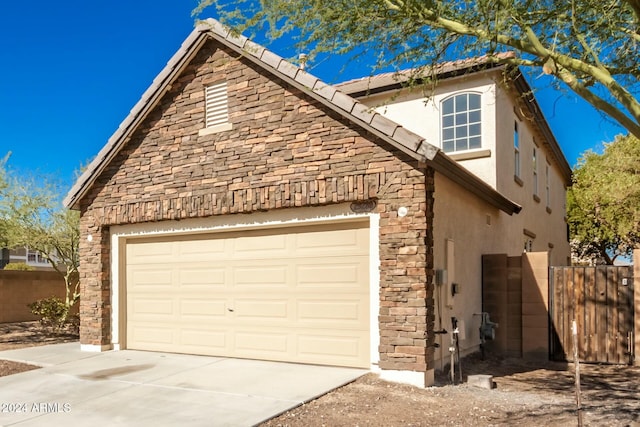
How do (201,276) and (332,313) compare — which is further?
(201,276)

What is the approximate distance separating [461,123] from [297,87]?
5.49 metres

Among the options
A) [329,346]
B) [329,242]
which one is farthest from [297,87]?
[329,346]

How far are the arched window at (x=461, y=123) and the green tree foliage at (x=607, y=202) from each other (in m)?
9.68

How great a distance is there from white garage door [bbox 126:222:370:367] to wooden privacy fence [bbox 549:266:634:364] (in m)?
4.37

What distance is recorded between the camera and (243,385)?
827cm

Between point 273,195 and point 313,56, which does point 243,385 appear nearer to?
point 273,195

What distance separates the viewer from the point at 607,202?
24.1m

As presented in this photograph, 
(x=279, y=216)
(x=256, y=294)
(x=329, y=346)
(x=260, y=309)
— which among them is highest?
(x=279, y=216)

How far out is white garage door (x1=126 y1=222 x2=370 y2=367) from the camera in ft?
30.6

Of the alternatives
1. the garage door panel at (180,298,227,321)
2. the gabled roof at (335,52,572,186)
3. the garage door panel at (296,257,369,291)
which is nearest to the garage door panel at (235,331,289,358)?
the garage door panel at (180,298,227,321)

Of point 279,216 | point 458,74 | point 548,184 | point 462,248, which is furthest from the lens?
point 548,184

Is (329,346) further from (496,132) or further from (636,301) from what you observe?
(496,132)

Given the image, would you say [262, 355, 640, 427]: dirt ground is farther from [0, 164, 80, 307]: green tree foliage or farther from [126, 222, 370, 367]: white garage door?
[0, 164, 80, 307]: green tree foliage

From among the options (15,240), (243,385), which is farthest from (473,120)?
(15,240)
